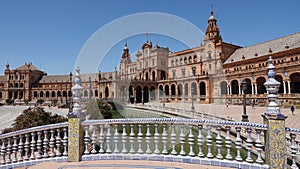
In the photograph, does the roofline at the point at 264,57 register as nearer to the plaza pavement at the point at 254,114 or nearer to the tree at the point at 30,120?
the plaza pavement at the point at 254,114

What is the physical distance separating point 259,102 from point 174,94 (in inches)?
718

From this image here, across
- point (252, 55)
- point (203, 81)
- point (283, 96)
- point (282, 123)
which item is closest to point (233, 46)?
point (252, 55)

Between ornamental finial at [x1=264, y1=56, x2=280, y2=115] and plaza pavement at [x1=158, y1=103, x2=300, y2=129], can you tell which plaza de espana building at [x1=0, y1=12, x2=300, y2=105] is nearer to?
plaza pavement at [x1=158, y1=103, x2=300, y2=129]

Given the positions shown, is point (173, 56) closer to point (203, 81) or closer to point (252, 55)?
point (203, 81)

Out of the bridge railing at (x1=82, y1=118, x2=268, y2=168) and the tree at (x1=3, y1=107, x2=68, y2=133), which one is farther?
the tree at (x1=3, y1=107, x2=68, y2=133)

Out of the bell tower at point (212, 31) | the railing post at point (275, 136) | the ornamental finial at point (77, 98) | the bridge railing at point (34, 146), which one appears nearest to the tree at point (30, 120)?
the bridge railing at point (34, 146)

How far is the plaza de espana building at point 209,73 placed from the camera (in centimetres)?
2714

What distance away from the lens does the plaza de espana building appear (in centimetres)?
2714

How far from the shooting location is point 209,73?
123 ft

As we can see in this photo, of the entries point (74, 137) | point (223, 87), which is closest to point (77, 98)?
point (74, 137)

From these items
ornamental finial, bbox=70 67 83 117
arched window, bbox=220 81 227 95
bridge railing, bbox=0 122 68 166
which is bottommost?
bridge railing, bbox=0 122 68 166

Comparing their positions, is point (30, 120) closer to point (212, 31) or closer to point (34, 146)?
point (34, 146)

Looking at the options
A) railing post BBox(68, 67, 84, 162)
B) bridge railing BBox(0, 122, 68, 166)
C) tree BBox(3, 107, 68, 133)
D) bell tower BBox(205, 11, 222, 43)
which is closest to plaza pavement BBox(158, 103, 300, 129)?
tree BBox(3, 107, 68, 133)

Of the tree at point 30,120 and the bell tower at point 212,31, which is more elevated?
the bell tower at point 212,31
